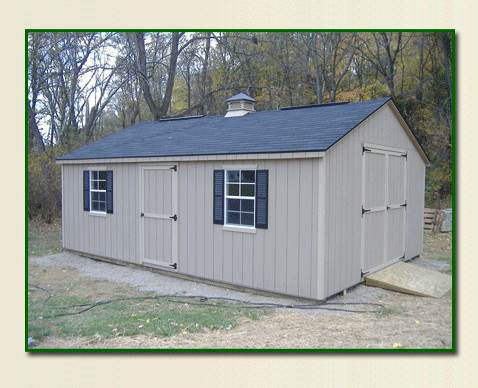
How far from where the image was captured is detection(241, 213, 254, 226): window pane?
22.4 feet

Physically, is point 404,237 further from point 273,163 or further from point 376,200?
point 273,163

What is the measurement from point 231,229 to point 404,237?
13.0 ft

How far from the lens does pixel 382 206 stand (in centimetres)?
775

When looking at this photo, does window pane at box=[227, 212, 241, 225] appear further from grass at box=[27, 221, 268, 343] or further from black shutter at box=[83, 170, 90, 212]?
black shutter at box=[83, 170, 90, 212]

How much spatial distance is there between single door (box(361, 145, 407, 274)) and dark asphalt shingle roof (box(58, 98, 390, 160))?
87cm

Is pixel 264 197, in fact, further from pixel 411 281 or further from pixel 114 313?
pixel 411 281

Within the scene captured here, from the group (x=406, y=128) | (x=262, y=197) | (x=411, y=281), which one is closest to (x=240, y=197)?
(x=262, y=197)

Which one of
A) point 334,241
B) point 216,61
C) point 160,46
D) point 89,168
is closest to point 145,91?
point 160,46

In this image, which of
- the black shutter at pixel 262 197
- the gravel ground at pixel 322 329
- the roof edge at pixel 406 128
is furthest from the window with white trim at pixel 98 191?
the roof edge at pixel 406 128

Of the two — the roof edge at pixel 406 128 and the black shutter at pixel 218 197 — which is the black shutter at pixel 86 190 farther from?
the roof edge at pixel 406 128

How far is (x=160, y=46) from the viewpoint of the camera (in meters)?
16.2

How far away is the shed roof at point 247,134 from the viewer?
655 cm

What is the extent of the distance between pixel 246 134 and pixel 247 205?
152 cm

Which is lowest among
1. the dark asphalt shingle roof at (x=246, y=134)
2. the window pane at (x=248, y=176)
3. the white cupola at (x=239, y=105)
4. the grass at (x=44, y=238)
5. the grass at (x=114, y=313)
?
the grass at (x=114, y=313)
